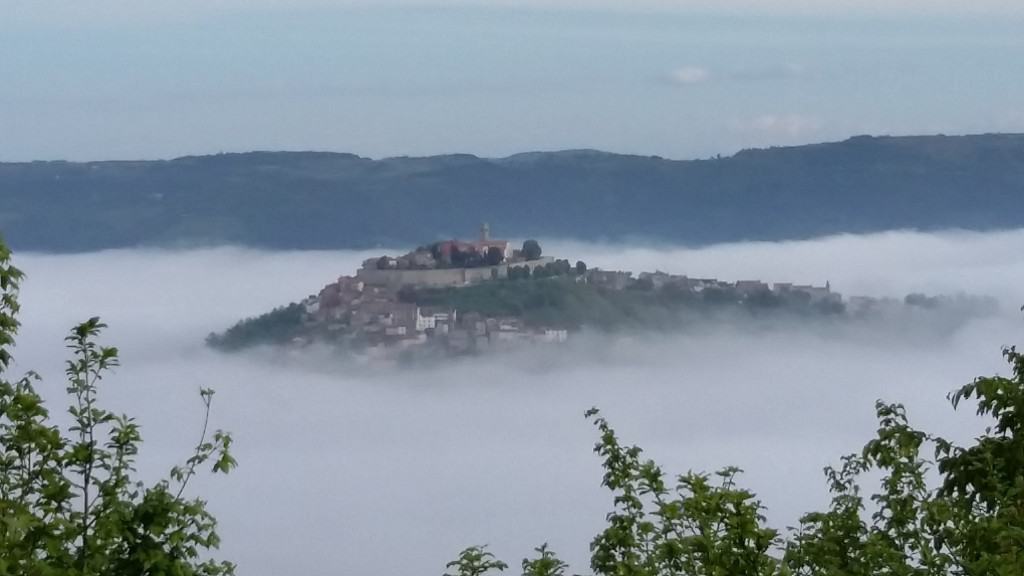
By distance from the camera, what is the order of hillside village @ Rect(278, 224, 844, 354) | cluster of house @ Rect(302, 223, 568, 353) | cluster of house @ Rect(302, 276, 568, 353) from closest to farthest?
1. cluster of house @ Rect(302, 223, 568, 353)
2. hillside village @ Rect(278, 224, 844, 354)
3. cluster of house @ Rect(302, 276, 568, 353)

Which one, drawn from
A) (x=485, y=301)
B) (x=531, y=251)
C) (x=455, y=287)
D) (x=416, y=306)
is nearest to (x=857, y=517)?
(x=416, y=306)

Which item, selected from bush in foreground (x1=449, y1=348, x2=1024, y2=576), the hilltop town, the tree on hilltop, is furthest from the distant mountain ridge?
bush in foreground (x1=449, y1=348, x2=1024, y2=576)

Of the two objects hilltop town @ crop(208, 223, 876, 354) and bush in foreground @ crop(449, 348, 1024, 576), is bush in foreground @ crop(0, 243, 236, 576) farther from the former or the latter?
hilltop town @ crop(208, 223, 876, 354)

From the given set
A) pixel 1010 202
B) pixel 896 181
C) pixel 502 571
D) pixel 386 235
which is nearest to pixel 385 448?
pixel 386 235

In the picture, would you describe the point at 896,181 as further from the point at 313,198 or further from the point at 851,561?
the point at 851,561

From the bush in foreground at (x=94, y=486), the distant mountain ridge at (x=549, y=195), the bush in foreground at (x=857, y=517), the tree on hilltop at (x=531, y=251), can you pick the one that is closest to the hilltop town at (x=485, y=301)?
the tree on hilltop at (x=531, y=251)

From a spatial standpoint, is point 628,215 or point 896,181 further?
point 628,215

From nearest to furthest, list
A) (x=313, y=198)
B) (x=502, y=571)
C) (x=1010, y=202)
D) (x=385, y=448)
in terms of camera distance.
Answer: (x=502, y=571)
(x=313, y=198)
(x=1010, y=202)
(x=385, y=448)
